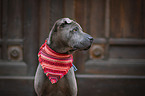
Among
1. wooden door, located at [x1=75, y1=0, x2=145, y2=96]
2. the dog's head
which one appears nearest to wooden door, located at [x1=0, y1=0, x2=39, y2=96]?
wooden door, located at [x1=75, y1=0, x2=145, y2=96]

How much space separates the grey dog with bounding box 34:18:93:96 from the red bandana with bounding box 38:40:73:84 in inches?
2.1

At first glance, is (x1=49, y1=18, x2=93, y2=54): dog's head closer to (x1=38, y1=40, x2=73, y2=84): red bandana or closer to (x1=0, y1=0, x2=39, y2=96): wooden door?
(x1=38, y1=40, x2=73, y2=84): red bandana

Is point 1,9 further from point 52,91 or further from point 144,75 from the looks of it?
point 144,75

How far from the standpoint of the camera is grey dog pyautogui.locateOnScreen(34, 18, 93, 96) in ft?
5.29

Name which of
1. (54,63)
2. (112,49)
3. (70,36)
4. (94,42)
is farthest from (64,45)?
(112,49)

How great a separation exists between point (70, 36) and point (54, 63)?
38 cm

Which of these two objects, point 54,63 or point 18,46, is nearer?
point 54,63

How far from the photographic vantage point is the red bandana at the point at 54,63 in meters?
1.83

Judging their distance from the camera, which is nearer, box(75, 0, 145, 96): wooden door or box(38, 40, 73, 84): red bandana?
box(38, 40, 73, 84): red bandana

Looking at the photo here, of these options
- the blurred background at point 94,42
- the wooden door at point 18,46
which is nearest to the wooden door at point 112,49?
the blurred background at point 94,42

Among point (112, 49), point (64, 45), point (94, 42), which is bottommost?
point (112, 49)

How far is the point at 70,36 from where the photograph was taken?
5.40ft

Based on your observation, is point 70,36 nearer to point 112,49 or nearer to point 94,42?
point 94,42

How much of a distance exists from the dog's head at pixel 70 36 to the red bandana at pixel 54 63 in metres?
0.14
